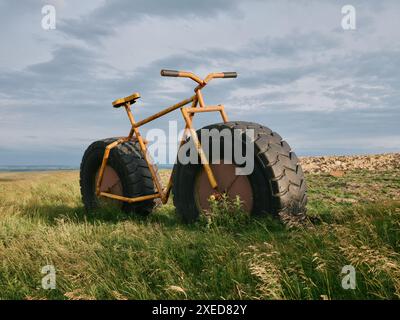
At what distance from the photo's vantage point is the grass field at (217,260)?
10.3 ft

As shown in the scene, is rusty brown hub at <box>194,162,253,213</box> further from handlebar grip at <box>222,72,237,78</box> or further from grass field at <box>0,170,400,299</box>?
handlebar grip at <box>222,72,237,78</box>

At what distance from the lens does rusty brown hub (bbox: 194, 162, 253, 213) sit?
5.04 m

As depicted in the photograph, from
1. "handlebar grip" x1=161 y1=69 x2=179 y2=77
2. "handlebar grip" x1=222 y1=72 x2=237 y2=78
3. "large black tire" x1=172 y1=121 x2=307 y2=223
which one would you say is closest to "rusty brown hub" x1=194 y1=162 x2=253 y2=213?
"large black tire" x1=172 y1=121 x2=307 y2=223

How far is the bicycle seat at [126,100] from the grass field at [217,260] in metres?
2.32

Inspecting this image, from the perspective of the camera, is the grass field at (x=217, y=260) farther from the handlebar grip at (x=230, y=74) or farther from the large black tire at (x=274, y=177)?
the handlebar grip at (x=230, y=74)

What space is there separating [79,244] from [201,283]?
6.48ft

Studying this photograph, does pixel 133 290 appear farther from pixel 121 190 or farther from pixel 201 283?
pixel 121 190

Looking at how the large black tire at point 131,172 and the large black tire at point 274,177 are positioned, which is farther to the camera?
the large black tire at point 131,172

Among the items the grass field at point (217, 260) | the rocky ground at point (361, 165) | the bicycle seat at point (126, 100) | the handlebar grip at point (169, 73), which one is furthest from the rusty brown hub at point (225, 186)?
the rocky ground at point (361, 165)

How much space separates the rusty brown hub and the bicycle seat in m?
2.24

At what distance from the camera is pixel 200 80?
5547 mm

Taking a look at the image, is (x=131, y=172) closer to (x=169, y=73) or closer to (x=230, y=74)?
(x=169, y=73)
